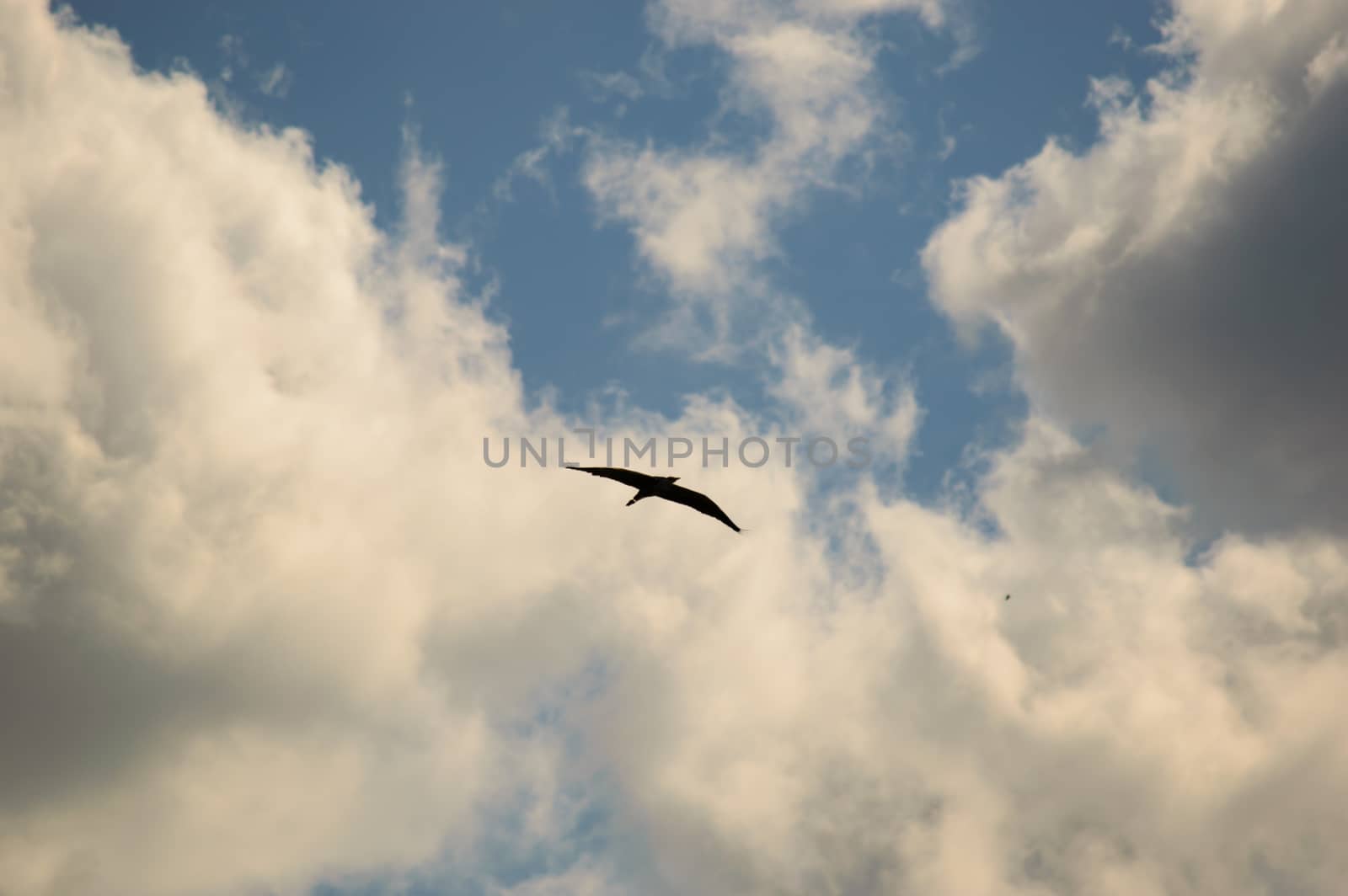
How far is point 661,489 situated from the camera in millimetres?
66500

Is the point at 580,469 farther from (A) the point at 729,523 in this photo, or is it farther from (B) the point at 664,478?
(A) the point at 729,523

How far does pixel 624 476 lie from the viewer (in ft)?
215

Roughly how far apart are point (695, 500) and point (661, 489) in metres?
3.07

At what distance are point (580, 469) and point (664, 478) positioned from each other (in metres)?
5.83

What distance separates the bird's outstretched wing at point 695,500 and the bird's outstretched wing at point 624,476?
1982 millimetres

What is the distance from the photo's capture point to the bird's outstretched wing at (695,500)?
6706cm

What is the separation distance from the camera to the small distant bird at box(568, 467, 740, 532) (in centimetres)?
6438

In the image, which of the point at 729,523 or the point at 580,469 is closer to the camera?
the point at 580,469

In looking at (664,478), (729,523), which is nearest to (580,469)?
(664,478)

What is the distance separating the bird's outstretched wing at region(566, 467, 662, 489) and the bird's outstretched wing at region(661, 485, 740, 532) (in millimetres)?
1982

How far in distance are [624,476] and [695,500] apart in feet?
19.0

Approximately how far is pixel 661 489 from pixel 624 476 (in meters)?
2.76

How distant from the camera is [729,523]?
6638 cm

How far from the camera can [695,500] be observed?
6825 cm
